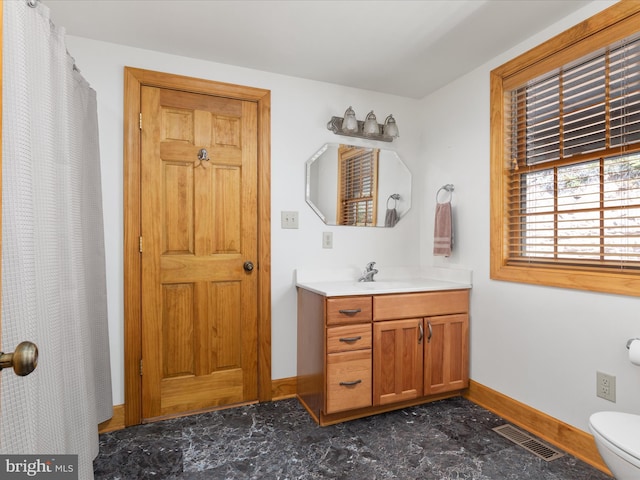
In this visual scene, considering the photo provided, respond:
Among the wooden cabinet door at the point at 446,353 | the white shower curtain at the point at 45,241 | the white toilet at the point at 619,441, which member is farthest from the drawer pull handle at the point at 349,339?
the white shower curtain at the point at 45,241

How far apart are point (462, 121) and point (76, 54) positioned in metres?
2.56

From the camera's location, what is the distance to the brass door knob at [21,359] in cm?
70

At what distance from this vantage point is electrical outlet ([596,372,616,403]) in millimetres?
1782

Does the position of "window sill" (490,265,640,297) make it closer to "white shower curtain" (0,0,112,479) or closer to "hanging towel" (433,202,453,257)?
"hanging towel" (433,202,453,257)

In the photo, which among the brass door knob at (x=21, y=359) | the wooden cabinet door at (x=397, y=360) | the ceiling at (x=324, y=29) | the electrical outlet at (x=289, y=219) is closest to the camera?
the brass door knob at (x=21, y=359)

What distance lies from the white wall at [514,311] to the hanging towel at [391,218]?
26 centimetres

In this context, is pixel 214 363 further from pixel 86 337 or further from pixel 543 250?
pixel 543 250

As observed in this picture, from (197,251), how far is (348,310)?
1066 millimetres

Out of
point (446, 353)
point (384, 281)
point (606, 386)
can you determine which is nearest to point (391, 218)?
point (384, 281)

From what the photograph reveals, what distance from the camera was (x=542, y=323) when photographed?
6.96 feet

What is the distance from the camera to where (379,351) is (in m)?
2.29

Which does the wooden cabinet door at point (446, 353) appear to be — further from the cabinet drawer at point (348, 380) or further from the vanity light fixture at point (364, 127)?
the vanity light fixture at point (364, 127)

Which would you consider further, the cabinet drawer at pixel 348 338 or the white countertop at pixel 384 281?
the white countertop at pixel 384 281

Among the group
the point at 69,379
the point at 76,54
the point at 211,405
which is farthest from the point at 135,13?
the point at 211,405
